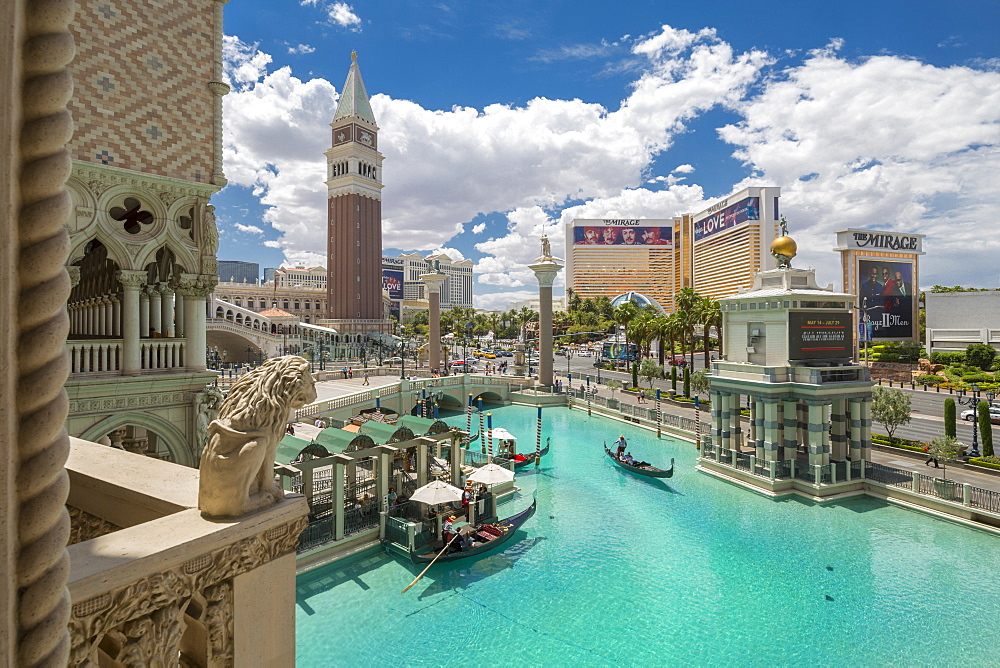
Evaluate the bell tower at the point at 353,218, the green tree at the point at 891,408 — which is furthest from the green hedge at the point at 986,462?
the bell tower at the point at 353,218

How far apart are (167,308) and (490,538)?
41.0 ft

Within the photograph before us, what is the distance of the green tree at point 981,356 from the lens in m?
58.9

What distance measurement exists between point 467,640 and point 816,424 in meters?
18.4

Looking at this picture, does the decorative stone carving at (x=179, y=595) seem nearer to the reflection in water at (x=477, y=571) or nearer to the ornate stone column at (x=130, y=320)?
the ornate stone column at (x=130, y=320)

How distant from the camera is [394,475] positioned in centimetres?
2138

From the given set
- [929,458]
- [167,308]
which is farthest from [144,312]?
[929,458]

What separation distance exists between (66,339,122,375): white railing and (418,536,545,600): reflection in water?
403 inches

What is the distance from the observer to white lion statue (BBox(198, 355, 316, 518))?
4301 mm

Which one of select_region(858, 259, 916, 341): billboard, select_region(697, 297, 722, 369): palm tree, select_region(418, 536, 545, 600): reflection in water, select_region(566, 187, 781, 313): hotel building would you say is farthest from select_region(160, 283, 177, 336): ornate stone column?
select_region(566, 187, 781, 313): hotel building

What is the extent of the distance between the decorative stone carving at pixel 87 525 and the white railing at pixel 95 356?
621 cm

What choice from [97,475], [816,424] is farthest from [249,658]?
[816,424]

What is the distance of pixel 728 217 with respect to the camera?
114 meters

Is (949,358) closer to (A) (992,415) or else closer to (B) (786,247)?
(A) (992,415)

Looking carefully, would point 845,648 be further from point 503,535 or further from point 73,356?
point 73,356
